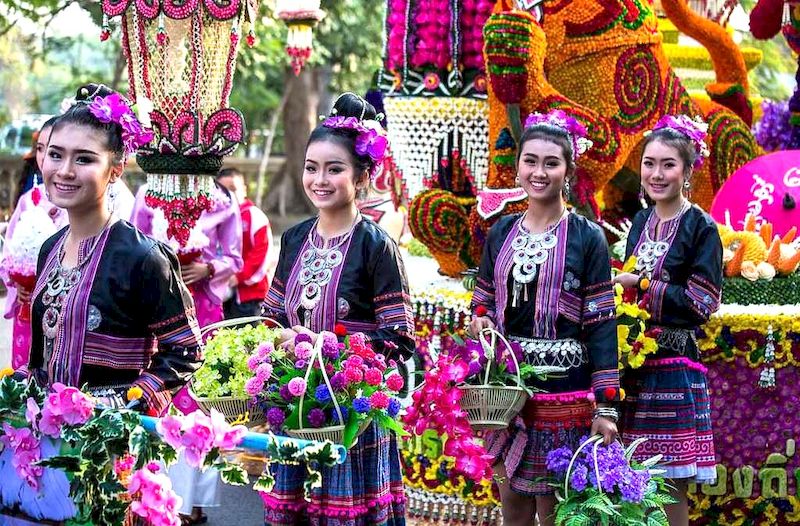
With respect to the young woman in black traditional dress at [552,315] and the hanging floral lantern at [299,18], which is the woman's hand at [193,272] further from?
the hanging floral lantern at [299,18]

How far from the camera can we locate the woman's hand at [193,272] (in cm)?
618

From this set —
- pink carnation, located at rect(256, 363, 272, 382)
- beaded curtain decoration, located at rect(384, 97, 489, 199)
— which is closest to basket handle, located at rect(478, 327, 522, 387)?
pink carnation, located at rect(256, 363, 272, 382)

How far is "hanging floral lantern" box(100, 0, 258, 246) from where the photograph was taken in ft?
18.1

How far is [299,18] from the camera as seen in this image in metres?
8.43

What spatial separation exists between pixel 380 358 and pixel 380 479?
0.49 meters

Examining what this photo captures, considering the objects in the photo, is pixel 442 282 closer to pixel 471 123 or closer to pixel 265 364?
pixel 471 123

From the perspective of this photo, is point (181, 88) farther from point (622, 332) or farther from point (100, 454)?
point (100, 454)

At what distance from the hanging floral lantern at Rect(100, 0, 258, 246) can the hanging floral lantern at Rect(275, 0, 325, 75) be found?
270cm

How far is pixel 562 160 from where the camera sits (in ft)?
14.4

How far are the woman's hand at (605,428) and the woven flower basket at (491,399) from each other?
0.91 feet

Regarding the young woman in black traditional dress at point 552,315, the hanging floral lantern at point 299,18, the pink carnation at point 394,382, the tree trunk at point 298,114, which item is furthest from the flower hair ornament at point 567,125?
the tree trunk at point 298,114

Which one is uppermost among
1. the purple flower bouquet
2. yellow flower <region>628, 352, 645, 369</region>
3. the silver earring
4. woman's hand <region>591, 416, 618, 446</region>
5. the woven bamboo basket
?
the silver earring

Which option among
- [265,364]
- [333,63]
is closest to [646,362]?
[265,364]

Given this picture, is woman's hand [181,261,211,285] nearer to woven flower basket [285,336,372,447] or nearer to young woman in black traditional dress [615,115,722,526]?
young woman in black traditional dress [615,115,722,526]
